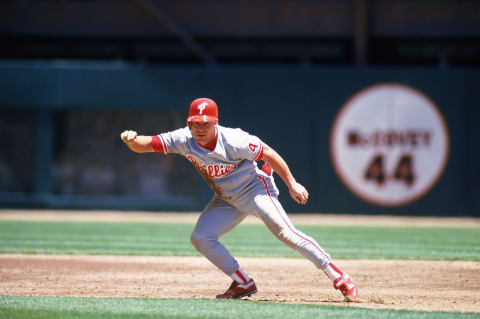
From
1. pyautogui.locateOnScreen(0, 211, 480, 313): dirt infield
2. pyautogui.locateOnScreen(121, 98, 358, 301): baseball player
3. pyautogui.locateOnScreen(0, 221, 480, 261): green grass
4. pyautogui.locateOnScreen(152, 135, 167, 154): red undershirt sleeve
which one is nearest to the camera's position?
pyautogui.locateOnScreen(121, 98, 358, 301): baseball player

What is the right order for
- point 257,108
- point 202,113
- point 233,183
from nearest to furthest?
point 202,113, point 233,183, point 257,108

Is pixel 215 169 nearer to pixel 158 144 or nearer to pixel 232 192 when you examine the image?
pixel 232 192

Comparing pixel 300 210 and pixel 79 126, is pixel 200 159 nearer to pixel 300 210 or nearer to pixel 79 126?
pixel 300 210

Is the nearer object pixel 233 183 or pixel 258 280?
pixel 233 183

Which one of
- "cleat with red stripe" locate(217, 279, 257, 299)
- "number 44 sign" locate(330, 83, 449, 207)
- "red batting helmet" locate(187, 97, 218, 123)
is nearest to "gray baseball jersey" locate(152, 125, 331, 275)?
"cleat with red stripe" locate(217, 279, 257, 299)

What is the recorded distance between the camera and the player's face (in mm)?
5953

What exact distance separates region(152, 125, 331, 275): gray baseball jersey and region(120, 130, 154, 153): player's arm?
0.18ft

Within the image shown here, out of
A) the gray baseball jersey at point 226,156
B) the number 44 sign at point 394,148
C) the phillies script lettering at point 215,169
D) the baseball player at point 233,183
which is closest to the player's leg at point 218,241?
the baseball player at point 233,183

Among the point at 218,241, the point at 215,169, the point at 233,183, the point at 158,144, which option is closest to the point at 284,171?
the point at 233,183

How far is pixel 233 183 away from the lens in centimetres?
628

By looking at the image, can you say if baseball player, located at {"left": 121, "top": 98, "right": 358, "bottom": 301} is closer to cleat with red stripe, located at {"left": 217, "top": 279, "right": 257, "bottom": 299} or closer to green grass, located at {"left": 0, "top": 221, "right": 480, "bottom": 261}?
cleat with red stripe, located at {"left": 217, "top": 279, "right": 257, "bottom": 299}

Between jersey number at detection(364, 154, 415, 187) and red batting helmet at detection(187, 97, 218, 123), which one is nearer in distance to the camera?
red batting helmet at detection(187, 97, 218, 123)

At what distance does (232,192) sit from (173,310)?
1241 millimetres

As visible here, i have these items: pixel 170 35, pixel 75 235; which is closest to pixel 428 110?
pixel 170 35
